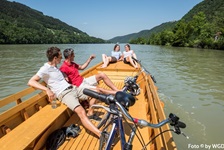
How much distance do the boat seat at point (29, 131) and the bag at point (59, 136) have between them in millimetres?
124

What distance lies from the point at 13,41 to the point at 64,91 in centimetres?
7225

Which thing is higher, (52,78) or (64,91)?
(52,78)

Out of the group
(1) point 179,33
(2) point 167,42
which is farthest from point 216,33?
(2) point 167,42

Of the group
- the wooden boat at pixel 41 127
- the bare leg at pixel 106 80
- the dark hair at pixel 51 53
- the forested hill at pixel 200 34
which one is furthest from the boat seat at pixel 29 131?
the forested hill at pixel 200 34

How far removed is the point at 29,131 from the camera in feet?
7.55

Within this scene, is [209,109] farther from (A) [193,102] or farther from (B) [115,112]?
(B) [115,112]

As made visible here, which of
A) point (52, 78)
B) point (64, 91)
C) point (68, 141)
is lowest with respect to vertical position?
point (68, 141)

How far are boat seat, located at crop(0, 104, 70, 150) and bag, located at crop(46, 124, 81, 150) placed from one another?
12 cm

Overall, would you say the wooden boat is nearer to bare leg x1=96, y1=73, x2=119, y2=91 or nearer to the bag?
the bag

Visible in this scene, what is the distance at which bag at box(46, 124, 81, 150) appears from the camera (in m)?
2.68

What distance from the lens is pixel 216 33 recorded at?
46188 mm

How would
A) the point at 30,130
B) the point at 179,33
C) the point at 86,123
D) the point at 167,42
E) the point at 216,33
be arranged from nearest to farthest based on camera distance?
the point at 30,130 → the point at 86,123 → the point at 216,33 → the point at 179,33 → the point at 167,42

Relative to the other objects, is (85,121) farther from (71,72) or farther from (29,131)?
(71,72)

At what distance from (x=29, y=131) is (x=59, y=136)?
57 centimetres
